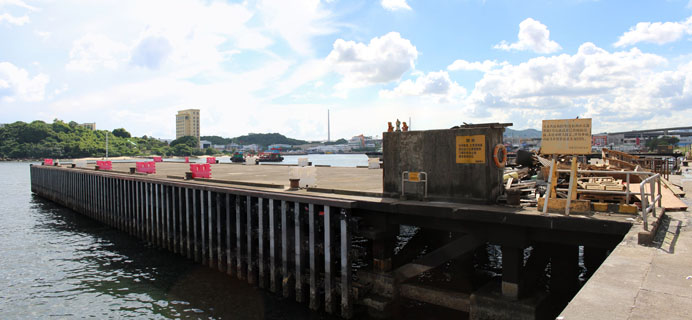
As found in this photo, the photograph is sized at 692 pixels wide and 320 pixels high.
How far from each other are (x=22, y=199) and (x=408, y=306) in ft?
168

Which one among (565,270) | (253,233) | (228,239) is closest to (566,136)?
(565,270)

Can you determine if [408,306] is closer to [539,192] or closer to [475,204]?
[475,204]

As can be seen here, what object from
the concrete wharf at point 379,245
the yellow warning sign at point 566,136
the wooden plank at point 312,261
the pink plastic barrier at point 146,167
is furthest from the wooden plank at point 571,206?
the pink plastic barrier at point 146,167

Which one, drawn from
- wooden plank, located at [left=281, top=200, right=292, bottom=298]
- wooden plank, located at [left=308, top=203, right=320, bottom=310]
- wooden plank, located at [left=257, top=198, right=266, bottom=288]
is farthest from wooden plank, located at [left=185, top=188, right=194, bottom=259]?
wooden plank, located at [left=308, top=203, right=320, bottom=310]

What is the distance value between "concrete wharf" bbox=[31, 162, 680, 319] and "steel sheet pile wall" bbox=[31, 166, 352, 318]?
0.04m

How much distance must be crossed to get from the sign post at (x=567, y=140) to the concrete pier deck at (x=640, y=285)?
1.91 meters

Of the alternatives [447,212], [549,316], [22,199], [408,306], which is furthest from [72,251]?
[22,199]

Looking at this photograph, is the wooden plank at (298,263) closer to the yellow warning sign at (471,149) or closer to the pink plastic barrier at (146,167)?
the yellow warning sign at (471,149)

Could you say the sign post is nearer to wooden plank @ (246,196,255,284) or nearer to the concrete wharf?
the concrete wharf

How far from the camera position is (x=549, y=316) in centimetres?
1038

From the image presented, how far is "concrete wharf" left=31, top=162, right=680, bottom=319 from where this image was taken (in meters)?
9.99

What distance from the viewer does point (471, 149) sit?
458 inches

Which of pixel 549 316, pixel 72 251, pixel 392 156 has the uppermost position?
pixel 392 156

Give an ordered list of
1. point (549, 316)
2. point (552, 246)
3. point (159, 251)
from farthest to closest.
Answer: point (159, 251), point (552, 246), point (549, 316)
